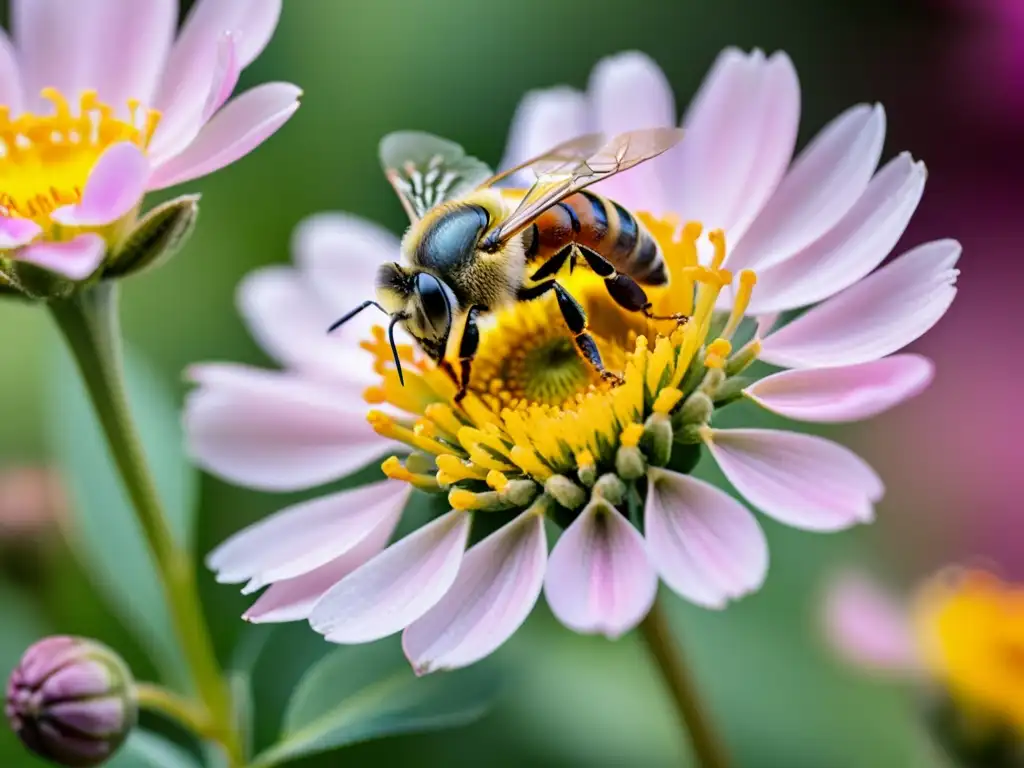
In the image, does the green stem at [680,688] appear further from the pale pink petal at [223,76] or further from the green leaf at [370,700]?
the pale pink petal at [223,76]

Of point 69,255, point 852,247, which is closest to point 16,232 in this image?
point 69,255

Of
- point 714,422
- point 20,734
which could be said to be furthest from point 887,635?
point 20,734

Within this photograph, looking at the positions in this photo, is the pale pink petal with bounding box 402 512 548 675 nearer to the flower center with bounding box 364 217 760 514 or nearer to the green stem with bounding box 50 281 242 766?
the flower center with bounding box 364 217 760 514

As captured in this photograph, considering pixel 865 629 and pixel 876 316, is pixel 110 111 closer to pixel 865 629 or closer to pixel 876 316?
pixel 876 316

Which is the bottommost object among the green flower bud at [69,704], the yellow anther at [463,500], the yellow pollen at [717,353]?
the green flower bud at [69,704]

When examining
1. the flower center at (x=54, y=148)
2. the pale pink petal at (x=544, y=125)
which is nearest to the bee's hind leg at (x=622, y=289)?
the pale pink petal at (x=544, y=125)

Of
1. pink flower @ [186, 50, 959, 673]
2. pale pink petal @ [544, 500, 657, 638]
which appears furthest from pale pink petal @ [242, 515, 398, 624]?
pale pink petal @ [544, 500, 657, 638]

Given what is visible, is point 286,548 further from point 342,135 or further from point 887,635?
point 342,135
